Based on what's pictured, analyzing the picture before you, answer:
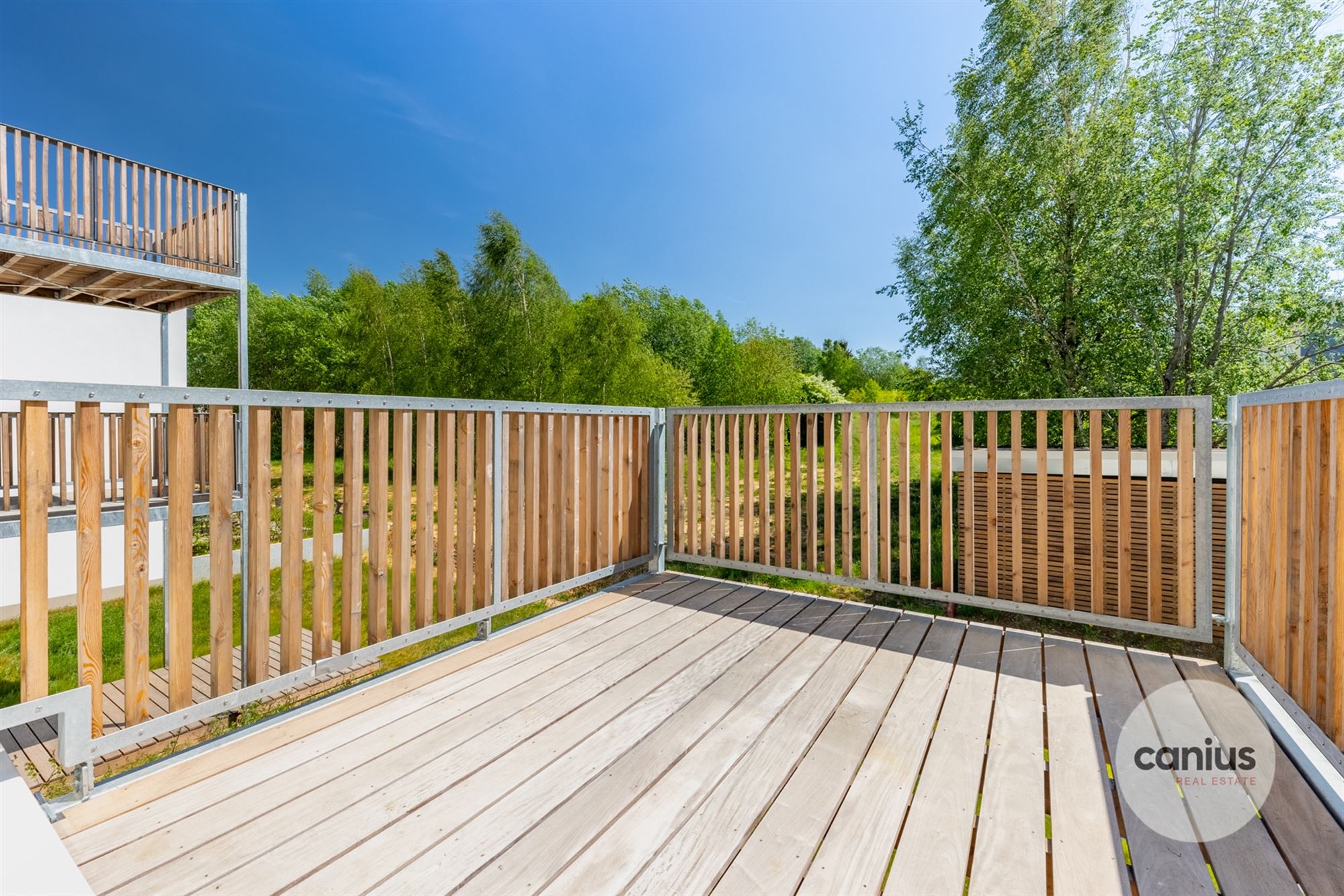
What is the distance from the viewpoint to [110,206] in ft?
17.8

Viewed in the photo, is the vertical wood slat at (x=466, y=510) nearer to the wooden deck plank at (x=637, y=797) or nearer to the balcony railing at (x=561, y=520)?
the balcony railing at (x=561, y=520)

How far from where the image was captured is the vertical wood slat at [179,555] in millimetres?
1618

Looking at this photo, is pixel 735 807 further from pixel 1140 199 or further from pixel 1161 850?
pixel 1140 199

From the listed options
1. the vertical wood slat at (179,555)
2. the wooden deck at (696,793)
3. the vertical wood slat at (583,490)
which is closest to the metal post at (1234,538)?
the wooden deck at (696,793)

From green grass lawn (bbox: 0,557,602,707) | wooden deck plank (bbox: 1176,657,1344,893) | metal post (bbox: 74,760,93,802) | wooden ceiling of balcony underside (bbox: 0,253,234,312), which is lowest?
green grass lawn (bbox: 0,557,602,707)

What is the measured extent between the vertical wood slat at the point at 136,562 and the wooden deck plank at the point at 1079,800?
2303 mm

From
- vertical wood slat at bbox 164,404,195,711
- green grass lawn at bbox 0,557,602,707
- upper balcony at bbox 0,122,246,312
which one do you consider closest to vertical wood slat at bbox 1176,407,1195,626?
vertical wood slat at bbox 164,404,195,711

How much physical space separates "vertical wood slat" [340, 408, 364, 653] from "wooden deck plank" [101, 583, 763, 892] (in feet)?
1.42

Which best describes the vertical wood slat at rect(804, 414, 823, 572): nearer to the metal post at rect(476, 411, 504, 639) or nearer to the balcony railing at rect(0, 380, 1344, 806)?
the balcony railing at rect(0, 380, 1344, 806)

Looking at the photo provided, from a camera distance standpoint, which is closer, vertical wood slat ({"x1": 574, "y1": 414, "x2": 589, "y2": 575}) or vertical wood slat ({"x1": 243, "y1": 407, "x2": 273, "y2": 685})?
vertical wood slat ({"x1": 243, "y1": 407, "x2": 273, "y2": 685})

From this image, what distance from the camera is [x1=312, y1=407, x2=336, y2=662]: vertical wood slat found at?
6.30 ft

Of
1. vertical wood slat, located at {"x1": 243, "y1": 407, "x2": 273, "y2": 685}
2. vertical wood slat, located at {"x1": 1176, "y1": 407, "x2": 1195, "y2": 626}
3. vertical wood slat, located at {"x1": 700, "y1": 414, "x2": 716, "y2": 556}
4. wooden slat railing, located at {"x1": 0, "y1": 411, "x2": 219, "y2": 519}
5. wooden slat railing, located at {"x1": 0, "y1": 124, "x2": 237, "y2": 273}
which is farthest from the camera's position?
wooden slat railing, located at {"x1": 0, "y1": 124, "x2": 237, "y2": 273}

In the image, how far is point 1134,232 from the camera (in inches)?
260

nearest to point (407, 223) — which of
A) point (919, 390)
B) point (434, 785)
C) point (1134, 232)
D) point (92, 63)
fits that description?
point (92, 63)
